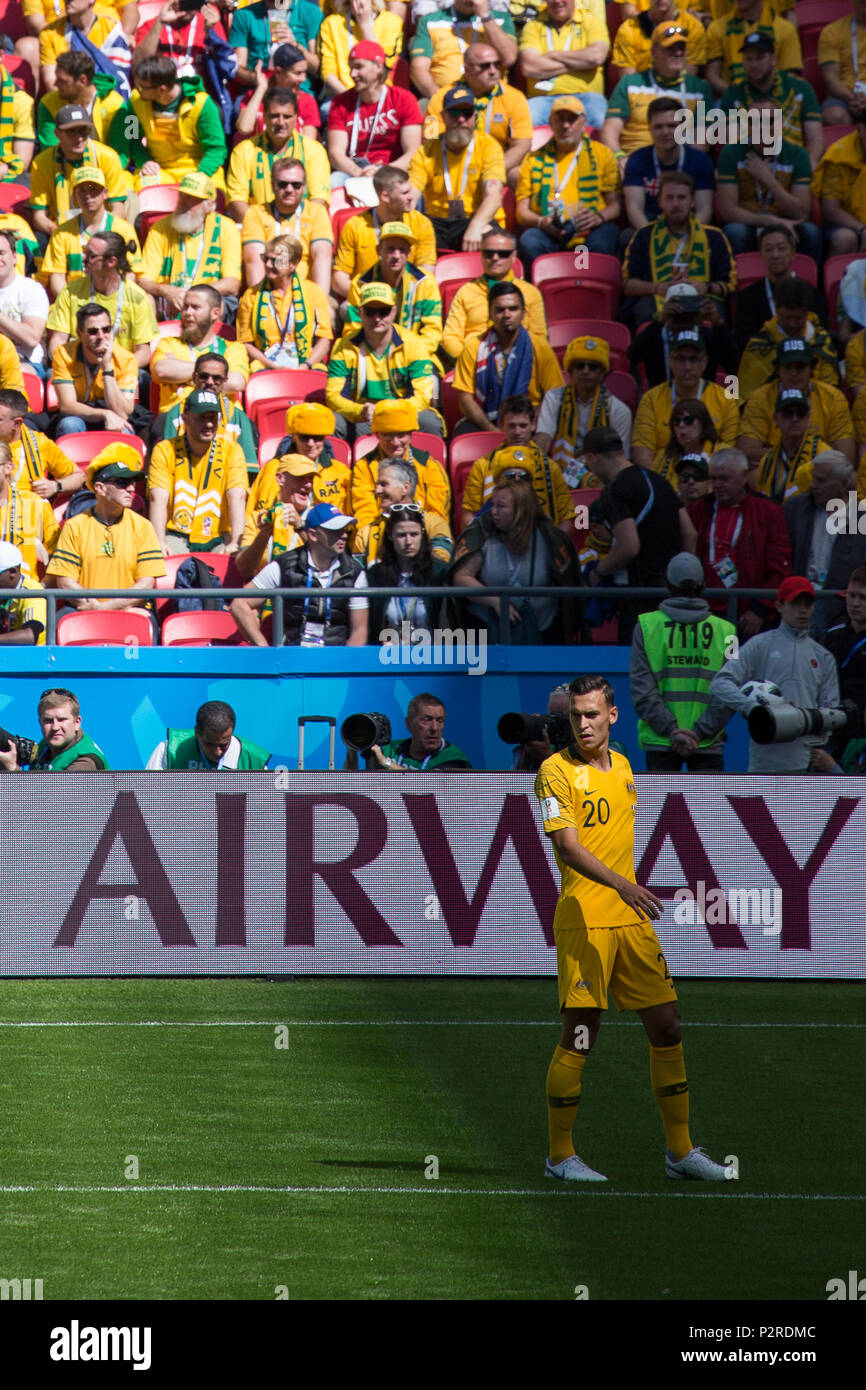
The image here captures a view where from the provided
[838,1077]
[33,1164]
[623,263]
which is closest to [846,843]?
[838,1077]

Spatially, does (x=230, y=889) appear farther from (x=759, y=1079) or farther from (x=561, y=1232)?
(x=561, y=1232)

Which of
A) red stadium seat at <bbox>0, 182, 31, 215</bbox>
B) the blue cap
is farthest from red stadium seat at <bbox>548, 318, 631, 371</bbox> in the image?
red stadium seat at <bbox>0, 182, 31, 215</bbox>

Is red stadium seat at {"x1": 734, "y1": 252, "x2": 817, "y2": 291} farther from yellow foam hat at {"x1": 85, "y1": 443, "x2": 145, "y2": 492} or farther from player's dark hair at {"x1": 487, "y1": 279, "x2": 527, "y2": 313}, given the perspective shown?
yellow foam hat at {"x1": 85, "y1": 443, "x2": 145, "y2": 492}

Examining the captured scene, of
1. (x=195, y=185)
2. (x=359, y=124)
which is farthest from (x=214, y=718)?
(x=359, y=124)

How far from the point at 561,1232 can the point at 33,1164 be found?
2.13 metres

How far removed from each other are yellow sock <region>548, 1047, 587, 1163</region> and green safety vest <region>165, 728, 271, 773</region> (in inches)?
205

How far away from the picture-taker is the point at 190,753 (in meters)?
12.1

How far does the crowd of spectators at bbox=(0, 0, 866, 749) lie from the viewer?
13.0 meters

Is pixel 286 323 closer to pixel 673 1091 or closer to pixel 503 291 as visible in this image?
pixel 503 291

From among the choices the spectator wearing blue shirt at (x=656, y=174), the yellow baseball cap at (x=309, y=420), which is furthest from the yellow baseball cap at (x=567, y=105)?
the yellow baseball cap at (x=309, y=420)

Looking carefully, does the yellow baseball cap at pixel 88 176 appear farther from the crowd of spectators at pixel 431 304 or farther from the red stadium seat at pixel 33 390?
the red stadium seat at pixel 33 390

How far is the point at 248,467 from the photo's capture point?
14633 mm

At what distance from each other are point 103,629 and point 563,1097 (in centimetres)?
681

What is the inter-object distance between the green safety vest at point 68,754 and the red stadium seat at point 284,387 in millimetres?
4021
